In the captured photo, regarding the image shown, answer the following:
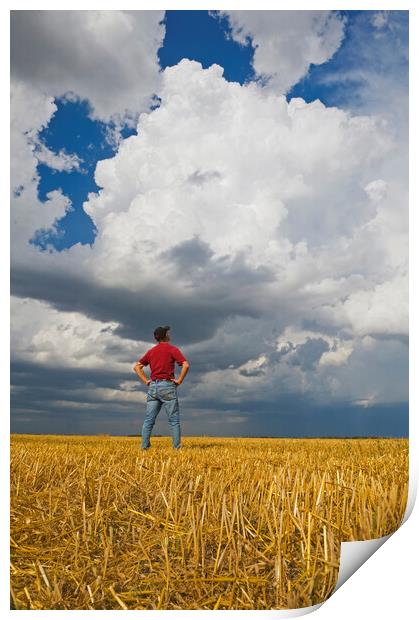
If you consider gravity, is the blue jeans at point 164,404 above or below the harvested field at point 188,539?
above

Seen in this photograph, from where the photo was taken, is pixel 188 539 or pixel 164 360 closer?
pixel 188 539

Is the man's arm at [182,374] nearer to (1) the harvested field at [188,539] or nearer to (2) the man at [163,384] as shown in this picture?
(2) the man at [163,384]

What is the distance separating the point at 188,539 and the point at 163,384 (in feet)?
15.3

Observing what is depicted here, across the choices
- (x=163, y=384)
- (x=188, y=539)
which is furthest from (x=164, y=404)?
(x=188, y=539)

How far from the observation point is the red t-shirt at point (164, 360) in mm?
7273

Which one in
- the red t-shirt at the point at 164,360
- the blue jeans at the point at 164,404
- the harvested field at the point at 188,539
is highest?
the red t-shirt at the point at 164,360

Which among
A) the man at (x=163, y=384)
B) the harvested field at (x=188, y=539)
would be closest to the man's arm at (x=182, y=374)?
the man at (x=163, y=384)

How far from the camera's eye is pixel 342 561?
Answer: 2473 mm

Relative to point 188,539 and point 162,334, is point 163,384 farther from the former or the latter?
point 188,539

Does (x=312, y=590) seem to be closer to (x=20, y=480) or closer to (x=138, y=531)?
(x=138, y=531)

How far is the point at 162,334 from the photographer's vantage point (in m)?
7.46

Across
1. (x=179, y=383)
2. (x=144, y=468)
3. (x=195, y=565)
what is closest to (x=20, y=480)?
(x=144, y=468)

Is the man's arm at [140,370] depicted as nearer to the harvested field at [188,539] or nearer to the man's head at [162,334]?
the man's head at [162,334]

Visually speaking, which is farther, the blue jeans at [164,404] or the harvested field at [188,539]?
the blue jeans at [164,404]
